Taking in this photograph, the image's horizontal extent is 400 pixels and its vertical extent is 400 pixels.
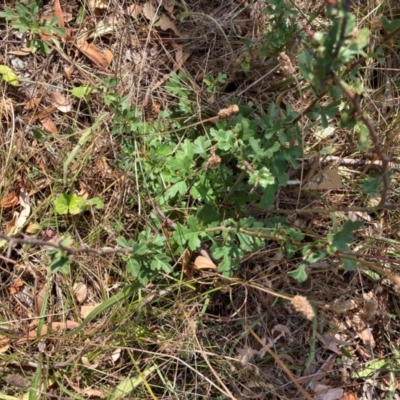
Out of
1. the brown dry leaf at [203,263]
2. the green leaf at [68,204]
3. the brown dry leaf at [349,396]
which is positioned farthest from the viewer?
the brown dry leaf at [349,396]

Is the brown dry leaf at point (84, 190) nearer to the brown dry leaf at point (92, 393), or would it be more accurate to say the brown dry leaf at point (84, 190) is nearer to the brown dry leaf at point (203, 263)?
the brown dry leaf at point (203, 263)

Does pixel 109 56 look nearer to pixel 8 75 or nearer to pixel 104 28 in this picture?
pixel 104 28

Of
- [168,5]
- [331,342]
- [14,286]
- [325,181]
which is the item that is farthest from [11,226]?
[331,342]

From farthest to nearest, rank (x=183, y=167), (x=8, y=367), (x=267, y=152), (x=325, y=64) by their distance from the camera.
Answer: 1. (x=8, y=367)
2. (x=183, y=167)
3. (x=267, y=152)
4. (x=325, y=64)

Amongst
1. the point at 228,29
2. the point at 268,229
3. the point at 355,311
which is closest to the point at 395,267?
the point at 355,311

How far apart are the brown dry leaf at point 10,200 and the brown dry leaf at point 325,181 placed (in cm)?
127

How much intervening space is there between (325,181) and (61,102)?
124 cm

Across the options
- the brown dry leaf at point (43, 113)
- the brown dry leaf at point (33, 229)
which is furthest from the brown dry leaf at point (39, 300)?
the brown dry leaf at point (43, 113)

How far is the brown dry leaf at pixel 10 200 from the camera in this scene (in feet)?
7.43

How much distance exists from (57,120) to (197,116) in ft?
2.13

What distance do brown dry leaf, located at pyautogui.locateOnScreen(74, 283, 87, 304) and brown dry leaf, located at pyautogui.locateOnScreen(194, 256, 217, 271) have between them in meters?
0.51

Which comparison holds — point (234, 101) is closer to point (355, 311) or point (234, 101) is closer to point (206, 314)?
point (206, 314)

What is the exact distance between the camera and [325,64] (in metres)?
1.25

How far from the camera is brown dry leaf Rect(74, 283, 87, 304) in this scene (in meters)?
2.25
